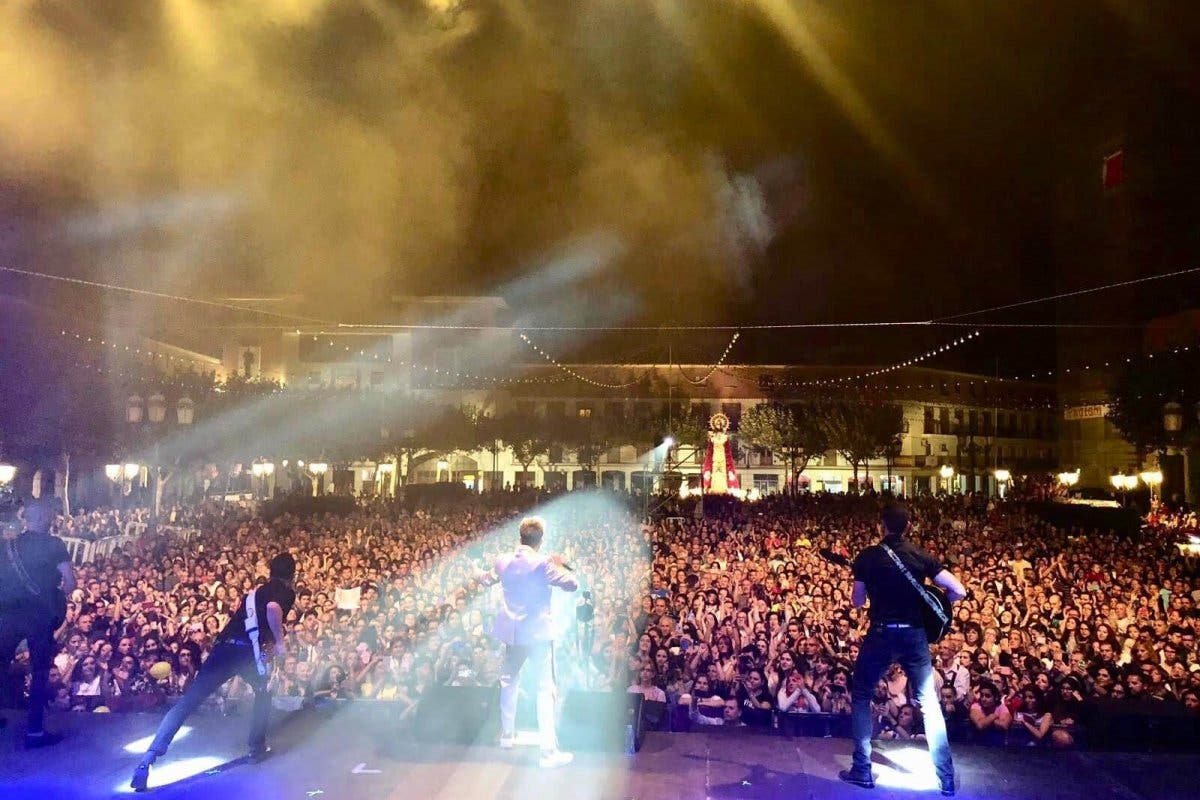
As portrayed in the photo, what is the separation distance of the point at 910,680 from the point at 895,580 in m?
0.57

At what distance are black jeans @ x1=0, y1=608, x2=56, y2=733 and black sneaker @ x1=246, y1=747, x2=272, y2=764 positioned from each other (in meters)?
1.37

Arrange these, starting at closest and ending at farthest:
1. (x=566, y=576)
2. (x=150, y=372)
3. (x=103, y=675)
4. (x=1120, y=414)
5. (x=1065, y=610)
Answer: (x=566, y=576) < (x=103, y=675) < (x=1065, y=610) < (x=150, y=372) < (x=1120, y=414)

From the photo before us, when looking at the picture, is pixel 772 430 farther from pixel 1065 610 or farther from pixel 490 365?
pixel 1065 610

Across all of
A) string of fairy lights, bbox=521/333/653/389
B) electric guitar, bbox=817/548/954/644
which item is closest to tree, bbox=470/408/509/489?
string of fairy lights, bbox=521/333/653/389

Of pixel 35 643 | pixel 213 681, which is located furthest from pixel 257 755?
pixel 35 643

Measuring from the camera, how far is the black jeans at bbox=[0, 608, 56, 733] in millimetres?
4820

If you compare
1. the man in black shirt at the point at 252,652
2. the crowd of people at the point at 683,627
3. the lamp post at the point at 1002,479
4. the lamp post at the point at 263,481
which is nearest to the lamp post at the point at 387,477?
the lamp post at the point at 263,481

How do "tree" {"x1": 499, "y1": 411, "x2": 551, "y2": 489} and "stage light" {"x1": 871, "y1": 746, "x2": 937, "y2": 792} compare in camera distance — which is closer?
"stage light" {"x1": 871, "y1": 746, "x2": 937, "y2": 792}

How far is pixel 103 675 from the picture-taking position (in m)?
6.30

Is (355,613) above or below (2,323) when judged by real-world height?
below

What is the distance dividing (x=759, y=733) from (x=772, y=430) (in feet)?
119

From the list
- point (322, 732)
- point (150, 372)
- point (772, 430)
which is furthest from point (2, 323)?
point (772, 430)

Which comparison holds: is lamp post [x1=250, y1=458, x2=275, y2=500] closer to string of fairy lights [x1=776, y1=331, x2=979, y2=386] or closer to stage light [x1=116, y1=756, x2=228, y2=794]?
string of fairy lights [x1=776, y1=331, x2=979, y2=386]

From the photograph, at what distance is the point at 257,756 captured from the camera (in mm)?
4613
